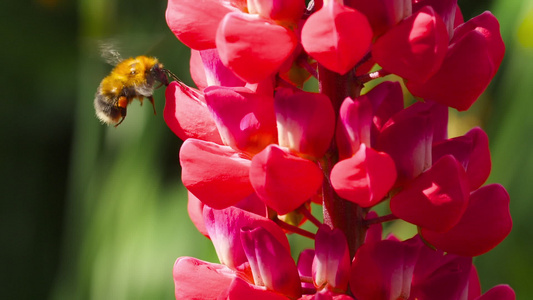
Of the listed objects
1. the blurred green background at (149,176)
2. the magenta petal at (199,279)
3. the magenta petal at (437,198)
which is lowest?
the blurred green background at (149,176)

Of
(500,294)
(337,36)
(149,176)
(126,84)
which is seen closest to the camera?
(337,36)

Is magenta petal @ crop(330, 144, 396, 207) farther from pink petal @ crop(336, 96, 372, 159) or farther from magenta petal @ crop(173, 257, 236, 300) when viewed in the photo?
magenta petal @ crop(173, 257, 236, 300)

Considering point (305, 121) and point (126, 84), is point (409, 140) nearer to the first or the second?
point (305, 121)

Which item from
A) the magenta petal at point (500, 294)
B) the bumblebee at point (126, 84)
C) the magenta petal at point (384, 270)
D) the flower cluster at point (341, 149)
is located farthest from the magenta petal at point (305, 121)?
the bumblebee at point (126, 84)

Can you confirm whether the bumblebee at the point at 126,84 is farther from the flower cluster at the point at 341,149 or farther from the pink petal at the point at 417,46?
the pink petal at the point at 417,46

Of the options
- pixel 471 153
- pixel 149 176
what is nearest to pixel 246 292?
pixel 471 153
